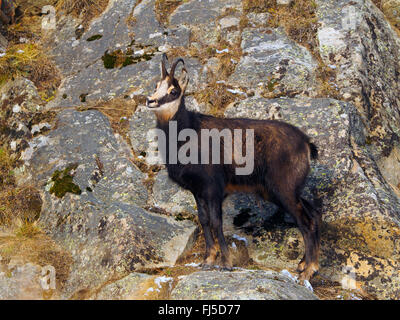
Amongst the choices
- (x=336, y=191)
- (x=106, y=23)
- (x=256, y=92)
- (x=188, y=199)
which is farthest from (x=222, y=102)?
(x=106, y=23)

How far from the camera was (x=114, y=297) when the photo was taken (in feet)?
18.4

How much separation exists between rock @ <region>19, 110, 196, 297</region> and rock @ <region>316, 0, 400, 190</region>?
148 inches

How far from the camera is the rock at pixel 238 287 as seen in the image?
4969 mm

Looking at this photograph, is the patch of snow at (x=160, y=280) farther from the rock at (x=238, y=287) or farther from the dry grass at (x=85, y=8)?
the dry grass at (x=85, y=8)

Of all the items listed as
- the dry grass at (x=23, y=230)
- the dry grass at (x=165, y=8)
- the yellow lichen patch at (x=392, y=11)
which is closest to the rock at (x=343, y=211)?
the dry grass at (x=23, y=230)

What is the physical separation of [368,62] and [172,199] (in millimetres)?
4599

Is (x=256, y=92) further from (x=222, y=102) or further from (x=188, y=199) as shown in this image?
(x=188, y=199)

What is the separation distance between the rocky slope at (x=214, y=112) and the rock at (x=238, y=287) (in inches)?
0.9

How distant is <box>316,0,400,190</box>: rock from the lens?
837cm

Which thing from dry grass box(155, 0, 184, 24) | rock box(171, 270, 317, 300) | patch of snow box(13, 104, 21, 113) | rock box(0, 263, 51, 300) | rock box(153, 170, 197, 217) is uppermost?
dry grass box(155, 0, 184, 24)

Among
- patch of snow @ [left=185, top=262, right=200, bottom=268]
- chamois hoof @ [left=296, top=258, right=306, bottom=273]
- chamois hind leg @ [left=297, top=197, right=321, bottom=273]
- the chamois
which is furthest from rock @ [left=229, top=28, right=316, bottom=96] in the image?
patch of snow @ [left=185, top=262, right=200, bottom=268]

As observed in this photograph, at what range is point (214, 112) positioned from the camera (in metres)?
8.34

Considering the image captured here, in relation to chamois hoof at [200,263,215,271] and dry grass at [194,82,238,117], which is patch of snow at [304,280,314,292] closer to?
chamois hoof at [200,263,215,271]

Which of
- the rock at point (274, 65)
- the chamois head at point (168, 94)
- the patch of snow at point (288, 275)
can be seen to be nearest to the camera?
the patch of snow at point (288, 275)
